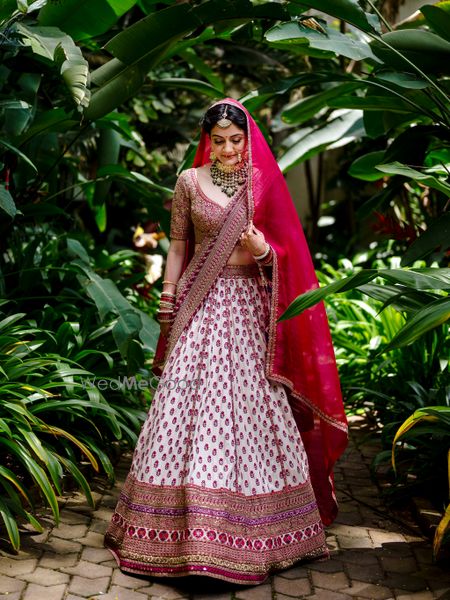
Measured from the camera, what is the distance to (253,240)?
10.6 ft

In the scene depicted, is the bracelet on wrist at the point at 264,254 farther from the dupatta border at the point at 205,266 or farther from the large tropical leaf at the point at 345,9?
the large tropical leaf at the point at 345,9

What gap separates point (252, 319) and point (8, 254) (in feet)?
7.77

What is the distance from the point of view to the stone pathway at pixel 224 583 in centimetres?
299

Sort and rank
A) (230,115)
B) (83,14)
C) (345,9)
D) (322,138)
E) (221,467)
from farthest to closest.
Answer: (322,138), (83,14), (345,9), (230,115), (221,467)

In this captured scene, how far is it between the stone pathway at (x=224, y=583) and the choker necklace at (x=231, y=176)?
1.52 metres

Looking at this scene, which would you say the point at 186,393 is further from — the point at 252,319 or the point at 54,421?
the point at 54,421

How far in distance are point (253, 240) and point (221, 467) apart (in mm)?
878

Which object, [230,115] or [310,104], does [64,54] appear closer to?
[230,115]

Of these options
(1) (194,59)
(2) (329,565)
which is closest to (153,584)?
(2) (329,565)

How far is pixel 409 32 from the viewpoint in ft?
11.8

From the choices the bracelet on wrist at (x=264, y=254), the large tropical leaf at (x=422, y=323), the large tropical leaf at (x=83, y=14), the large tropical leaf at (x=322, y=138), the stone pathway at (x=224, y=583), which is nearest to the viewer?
the large tropical leaf at (x=422, y=323)

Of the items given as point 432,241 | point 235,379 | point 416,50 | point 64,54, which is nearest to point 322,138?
point 416,50

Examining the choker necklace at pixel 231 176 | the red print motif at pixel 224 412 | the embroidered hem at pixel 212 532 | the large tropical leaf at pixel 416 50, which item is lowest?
the embroidered hem at pixel 212 532

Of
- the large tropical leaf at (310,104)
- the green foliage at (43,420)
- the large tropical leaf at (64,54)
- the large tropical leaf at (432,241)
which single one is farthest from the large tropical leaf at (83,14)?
the large tropical leaf at (432,241)
